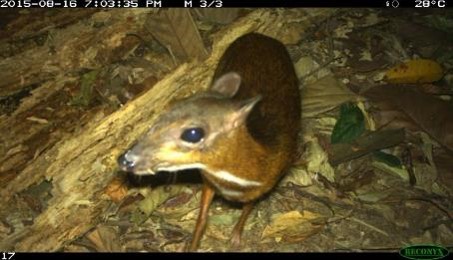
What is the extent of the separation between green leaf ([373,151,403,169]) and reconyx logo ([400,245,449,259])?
0.97 meters

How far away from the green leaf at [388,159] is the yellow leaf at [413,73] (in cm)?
116

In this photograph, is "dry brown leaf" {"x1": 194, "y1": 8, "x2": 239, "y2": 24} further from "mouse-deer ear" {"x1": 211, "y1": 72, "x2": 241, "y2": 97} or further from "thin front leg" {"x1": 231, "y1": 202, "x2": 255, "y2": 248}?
"thin front leg" {"x1": 231, "y1": 202, "x2": 255, "y2": 248}

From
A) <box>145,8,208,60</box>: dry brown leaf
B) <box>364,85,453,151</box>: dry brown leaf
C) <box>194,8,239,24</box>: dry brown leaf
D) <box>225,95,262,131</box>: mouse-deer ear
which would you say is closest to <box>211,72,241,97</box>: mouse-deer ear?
<box>225,95,262,131</box>: mouse-deer ear

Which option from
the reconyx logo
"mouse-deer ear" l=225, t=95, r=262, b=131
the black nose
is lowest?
the reconyx logo

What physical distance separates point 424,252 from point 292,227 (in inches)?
48.4

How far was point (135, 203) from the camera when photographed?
5.12m

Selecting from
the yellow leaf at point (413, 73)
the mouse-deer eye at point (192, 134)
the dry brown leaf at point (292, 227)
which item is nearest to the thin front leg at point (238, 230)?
the dry brown leaf at point (292, 227)

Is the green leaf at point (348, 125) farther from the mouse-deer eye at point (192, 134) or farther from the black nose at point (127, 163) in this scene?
the black nose at point (127, 163)

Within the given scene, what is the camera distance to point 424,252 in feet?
15.9

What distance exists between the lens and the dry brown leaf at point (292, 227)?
4.95 metres

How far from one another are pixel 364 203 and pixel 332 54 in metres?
2.32

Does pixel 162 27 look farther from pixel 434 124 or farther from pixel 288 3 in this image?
pixel 434 124

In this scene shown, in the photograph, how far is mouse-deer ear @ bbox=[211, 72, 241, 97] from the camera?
4.34 metres

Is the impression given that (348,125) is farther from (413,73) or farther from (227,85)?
(227,85)
